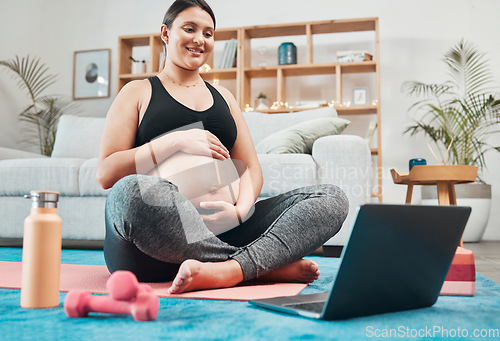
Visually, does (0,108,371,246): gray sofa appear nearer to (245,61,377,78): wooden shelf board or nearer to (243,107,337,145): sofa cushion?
(243,107,337,145): sofa cushion

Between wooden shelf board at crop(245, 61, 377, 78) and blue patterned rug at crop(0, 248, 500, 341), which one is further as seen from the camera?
wooden shelf board at crop(245, 61, 377, 78)

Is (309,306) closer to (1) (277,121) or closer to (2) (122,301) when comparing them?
(2) (122,301)

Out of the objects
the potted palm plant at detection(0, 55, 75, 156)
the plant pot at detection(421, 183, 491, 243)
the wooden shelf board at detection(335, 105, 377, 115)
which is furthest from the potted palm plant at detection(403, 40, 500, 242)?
the potted palm plant at detection(0, 55, 75, 156)

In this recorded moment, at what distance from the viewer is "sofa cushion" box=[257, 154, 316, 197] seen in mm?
2072

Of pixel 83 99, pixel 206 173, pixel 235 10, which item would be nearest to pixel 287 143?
pixel 206 173

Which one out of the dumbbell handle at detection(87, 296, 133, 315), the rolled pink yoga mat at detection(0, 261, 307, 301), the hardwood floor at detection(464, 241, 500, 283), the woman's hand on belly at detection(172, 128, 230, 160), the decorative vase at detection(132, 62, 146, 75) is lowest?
the hardwood floor at detection(464, 241, 500, 283)

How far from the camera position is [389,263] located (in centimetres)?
71

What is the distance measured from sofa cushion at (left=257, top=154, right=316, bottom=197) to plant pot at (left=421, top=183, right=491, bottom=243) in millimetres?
1436

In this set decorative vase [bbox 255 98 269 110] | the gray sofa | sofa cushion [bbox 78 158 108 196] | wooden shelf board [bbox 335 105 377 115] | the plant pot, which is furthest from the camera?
decorative vase [bbox 255 98 269 110]

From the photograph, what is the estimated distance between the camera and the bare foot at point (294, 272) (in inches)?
42.8

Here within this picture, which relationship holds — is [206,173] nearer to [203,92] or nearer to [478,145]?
[203,92]

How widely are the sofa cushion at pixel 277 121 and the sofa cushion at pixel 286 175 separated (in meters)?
0.65

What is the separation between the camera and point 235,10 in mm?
4129

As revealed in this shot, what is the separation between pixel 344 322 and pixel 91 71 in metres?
4.13
